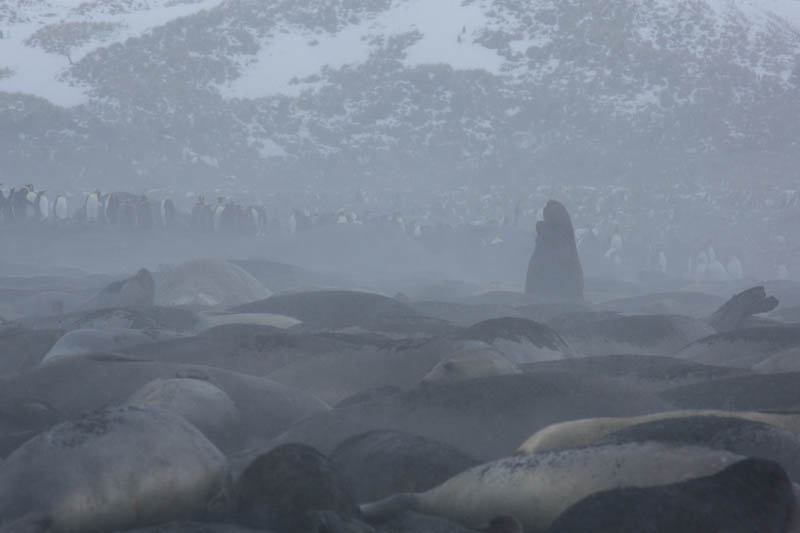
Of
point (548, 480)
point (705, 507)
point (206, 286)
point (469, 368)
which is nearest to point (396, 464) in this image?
point (548, 480)

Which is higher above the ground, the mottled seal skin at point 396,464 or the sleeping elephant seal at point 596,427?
the sleeping elephant seal at point 596,427

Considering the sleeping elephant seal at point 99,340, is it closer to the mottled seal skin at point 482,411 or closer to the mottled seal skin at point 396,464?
the mottled seal skin at point 482,411

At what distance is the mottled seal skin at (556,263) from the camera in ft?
47.7

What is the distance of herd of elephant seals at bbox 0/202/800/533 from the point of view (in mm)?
3100

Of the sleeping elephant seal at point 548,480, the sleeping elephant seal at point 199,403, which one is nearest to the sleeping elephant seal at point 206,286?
the sleeping elephant seal at point 199,403

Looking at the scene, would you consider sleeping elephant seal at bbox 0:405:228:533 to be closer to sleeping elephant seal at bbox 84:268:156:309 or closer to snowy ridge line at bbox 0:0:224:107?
sleeping elephant seal at bbox 84:268:156:309

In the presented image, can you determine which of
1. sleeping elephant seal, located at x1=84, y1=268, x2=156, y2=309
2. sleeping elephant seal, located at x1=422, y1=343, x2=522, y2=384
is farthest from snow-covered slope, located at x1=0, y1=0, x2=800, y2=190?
sleeping elephant seal, located at x1=422, y1=343, x2=522, y2=384

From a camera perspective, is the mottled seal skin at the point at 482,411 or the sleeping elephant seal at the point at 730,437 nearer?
the sleeping elephant seal at the point at 730,437

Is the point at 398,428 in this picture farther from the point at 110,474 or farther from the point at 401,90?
the point at 401,90

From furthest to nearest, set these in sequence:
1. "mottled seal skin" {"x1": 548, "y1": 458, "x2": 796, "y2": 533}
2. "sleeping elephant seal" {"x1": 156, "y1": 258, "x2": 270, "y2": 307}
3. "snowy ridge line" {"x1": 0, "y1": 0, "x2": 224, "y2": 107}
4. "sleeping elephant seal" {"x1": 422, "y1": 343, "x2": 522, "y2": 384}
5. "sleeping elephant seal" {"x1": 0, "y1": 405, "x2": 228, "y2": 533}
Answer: "snowy ridge line" {"x1": 0, "y1": 0, "x2": 224, "y2": 107}, "sleeping elephant seal" {"x1": 156, "y1": 258, "x2": 270, "y2": 307}, "sleeping elephant seal" {"x1": 422, "y1": 343, "x2": 522, "y2": 384}, "sleeping elephant seal" {"x1": 0, "y1": 405, "x2": 228, "y2": 533}, "mottled seal skin" {"x1": 548, "y1": 458, "x2": 796, "y2": 533}

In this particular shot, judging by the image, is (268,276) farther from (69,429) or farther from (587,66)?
(587,66)

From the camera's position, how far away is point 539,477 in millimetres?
3400

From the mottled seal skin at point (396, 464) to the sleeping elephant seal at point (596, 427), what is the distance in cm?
28

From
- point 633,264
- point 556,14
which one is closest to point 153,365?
point 633,264
